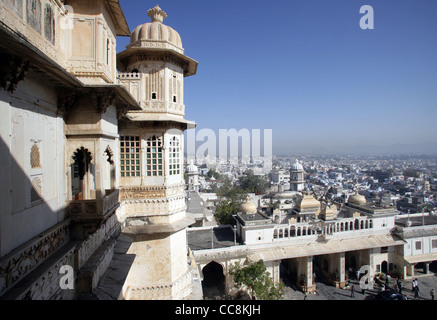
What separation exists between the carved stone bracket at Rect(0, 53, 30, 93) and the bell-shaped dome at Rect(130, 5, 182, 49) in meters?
7.01

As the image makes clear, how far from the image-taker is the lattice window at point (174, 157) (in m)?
10.2

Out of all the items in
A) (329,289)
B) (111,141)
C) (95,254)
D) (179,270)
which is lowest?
(329,289)

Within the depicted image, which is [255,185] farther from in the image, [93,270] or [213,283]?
[93,270]

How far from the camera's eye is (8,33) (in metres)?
2.80

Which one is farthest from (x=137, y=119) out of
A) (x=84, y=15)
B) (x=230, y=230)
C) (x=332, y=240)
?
(x=332, y=240)

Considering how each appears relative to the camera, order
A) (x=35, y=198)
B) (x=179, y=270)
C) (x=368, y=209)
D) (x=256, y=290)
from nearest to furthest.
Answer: (x=35, y=198) → (x=179, y=270) → (x=256, y=290) → (x=368, y=209)

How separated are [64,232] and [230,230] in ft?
59.9

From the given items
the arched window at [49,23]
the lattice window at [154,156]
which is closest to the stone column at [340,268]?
the lattice window at [154,156]

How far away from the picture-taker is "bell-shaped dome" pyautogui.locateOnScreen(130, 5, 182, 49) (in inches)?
392

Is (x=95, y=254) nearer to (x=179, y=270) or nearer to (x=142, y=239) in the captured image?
(x=142, y=239)

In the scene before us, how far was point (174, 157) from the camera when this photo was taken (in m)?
10.5

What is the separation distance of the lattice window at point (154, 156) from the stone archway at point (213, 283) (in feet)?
37.7

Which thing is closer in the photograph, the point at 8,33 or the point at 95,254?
the point at 8,33

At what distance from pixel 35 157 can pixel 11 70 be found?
61.4 inches
